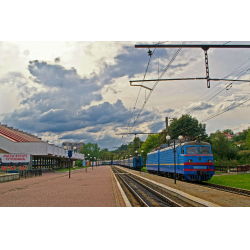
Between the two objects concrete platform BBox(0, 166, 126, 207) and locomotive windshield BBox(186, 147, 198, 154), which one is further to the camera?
locomotive windshield BBox(186, 147, 198, 154)

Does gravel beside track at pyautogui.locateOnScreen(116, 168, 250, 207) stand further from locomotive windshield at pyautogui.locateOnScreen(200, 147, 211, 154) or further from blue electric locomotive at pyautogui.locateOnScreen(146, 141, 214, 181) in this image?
locomotive windshield at pyautogui.locateOnScreen(200, 147, 211, 154)

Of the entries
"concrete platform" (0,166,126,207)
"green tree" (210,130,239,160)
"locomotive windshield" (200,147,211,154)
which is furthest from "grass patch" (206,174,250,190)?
"green tree" (210,130,239,160)

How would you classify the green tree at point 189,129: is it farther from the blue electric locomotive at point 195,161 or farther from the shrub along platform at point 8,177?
the shrub along platform at point 8,177

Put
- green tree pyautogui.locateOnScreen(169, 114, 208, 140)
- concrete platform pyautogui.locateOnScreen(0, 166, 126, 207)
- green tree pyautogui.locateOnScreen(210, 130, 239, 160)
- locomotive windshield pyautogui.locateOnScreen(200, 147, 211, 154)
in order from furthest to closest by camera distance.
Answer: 1. green tree pyautogui.locateOnScreen(169, 114, 208, 140)
2. green tree pyautogui.locateOnScreen(210, 130, 239, 160)
3. locomotive windshield pyautogui.locateOnScreen(200, 147, 211, 154)
4. concrete platform pyautogui.locateOnScreen(0, 166, 126, 207)

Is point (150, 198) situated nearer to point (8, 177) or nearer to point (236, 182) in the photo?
point (236, 182)

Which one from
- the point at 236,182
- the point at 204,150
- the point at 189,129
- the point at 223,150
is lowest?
the point at 236,182

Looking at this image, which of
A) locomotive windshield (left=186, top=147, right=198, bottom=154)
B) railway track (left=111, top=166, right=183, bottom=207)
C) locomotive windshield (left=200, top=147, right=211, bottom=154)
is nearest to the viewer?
railway track (left=111, top=166, right=183, bottom=207)

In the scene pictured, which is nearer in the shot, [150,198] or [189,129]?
[150,198]

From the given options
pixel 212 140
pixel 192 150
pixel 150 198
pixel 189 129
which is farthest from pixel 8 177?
pixel 189 129

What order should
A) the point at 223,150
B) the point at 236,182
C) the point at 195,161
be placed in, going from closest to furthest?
the point at 236,182 < the point at 195,161 < the point at 223,150

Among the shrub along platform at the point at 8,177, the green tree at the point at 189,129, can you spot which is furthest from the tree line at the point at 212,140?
the shrub along platform at the point at 8,177
